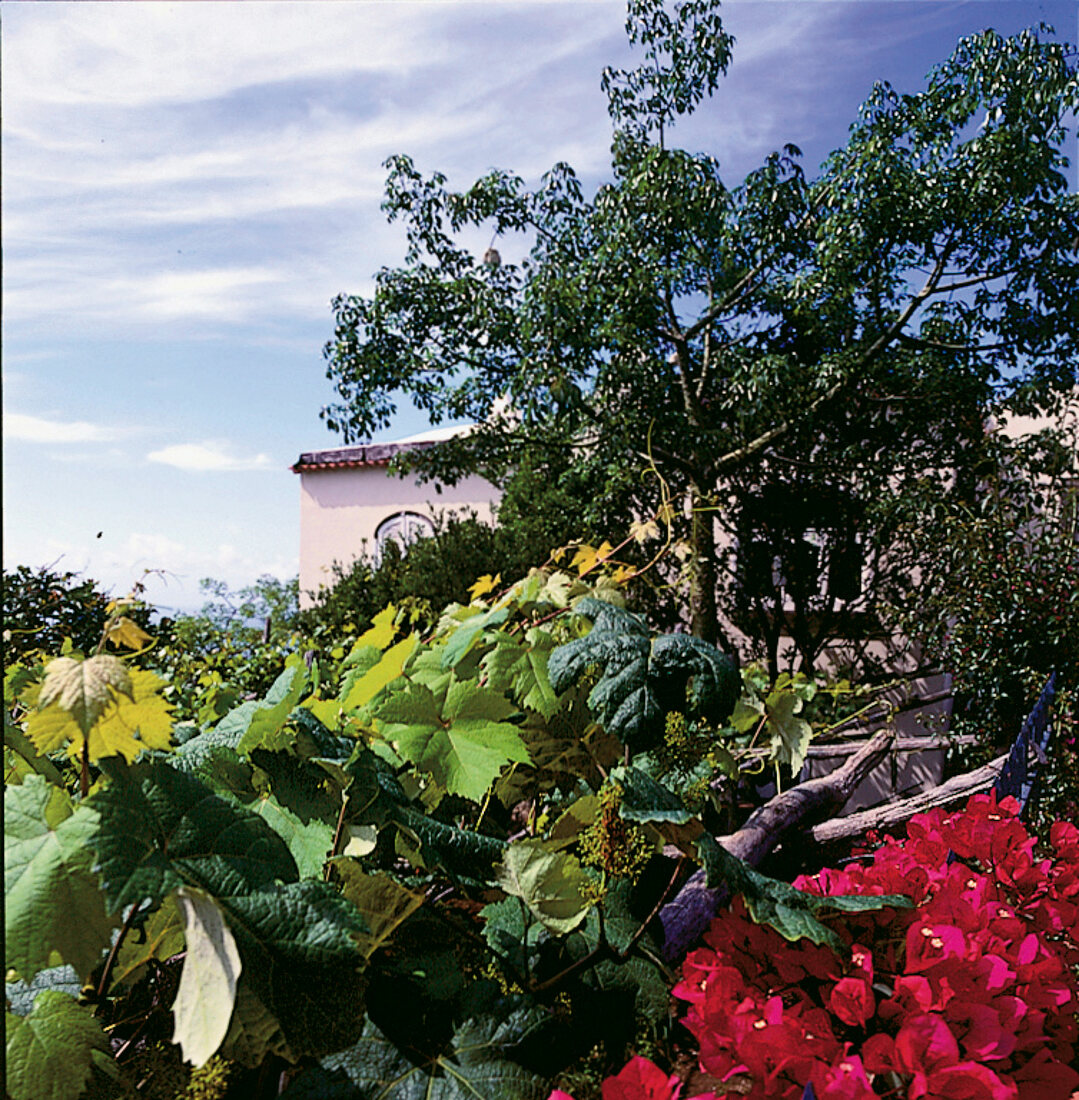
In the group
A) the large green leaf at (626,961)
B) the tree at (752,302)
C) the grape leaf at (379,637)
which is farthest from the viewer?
the tree at (752,302)

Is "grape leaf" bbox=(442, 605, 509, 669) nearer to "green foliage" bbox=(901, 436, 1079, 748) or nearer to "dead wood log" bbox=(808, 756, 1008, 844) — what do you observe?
"dead wood log" bbox=(808, 756, 1008, 844)

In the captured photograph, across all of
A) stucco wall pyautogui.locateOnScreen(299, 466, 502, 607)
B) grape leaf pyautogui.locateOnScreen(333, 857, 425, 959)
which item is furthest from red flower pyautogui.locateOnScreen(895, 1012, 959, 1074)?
stucco wall pyautogui.locateOnScreen(299, 466, 502, 607)

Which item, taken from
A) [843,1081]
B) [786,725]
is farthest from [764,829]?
[843,1081]

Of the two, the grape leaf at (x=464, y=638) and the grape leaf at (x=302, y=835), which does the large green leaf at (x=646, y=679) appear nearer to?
the grape leaf at (x=464, y=638)

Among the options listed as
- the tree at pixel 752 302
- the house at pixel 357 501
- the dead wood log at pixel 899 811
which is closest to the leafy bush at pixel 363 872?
the dead wood log at pixel 899 811

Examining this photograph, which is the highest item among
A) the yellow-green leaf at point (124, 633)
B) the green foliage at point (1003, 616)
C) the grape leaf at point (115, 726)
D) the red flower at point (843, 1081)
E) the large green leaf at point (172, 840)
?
the yellow-green leaf at point (124, 633)

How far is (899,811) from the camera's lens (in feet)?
6.53

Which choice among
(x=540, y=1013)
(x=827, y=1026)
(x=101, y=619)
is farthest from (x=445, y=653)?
(x=101, y=619)

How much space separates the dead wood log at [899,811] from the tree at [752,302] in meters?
4.61

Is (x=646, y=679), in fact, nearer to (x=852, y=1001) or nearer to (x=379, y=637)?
(x=852, y=1001)

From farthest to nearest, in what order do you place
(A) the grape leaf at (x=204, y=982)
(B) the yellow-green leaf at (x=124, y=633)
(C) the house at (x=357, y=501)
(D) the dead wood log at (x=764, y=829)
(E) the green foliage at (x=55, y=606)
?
(C) the house at (x=357, y=501) → (E) the green foliage at (x=55, y=606) → (D) the dead wood log at (x=764, y=829) → (B) the yellow-green leaf at (x=124, y=633) → (A) the grape leaf at (x=204, y=982)

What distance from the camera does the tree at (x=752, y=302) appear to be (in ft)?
23.0

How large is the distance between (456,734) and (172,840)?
39cm

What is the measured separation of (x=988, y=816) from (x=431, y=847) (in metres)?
0.95
